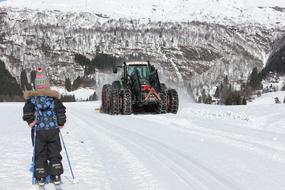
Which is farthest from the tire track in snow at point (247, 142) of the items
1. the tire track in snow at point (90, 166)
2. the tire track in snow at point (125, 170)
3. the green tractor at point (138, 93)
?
the green tractor at point (138, 93)

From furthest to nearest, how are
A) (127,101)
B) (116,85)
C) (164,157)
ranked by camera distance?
1. (116,85)
2. (127,101)
3. (164,157)

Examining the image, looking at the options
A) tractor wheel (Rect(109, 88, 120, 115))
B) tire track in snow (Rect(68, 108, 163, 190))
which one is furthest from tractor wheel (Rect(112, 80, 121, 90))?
tire track in snow (Rect(68, 108, 163, 190))

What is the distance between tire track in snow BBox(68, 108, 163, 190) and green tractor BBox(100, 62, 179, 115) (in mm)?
9240

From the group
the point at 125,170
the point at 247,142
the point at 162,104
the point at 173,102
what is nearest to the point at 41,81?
the point at 125,170

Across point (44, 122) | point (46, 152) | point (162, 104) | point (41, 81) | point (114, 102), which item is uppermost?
point (41, 81)

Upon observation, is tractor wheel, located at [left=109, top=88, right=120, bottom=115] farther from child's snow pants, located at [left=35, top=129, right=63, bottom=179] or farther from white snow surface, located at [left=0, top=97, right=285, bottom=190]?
child's snow pants, located at [left=35, top=129, right=63, bottom=179]

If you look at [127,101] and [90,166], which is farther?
[127,101]

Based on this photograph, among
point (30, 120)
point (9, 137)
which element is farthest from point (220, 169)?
point (9, 137)

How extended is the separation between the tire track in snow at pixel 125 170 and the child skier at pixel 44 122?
1.02 meters

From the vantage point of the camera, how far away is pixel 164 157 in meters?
8.16

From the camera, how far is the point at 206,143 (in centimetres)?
991

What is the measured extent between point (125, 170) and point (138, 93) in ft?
40.4

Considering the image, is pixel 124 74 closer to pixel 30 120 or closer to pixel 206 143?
pixel 206 143

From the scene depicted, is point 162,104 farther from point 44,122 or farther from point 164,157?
point 44,122
